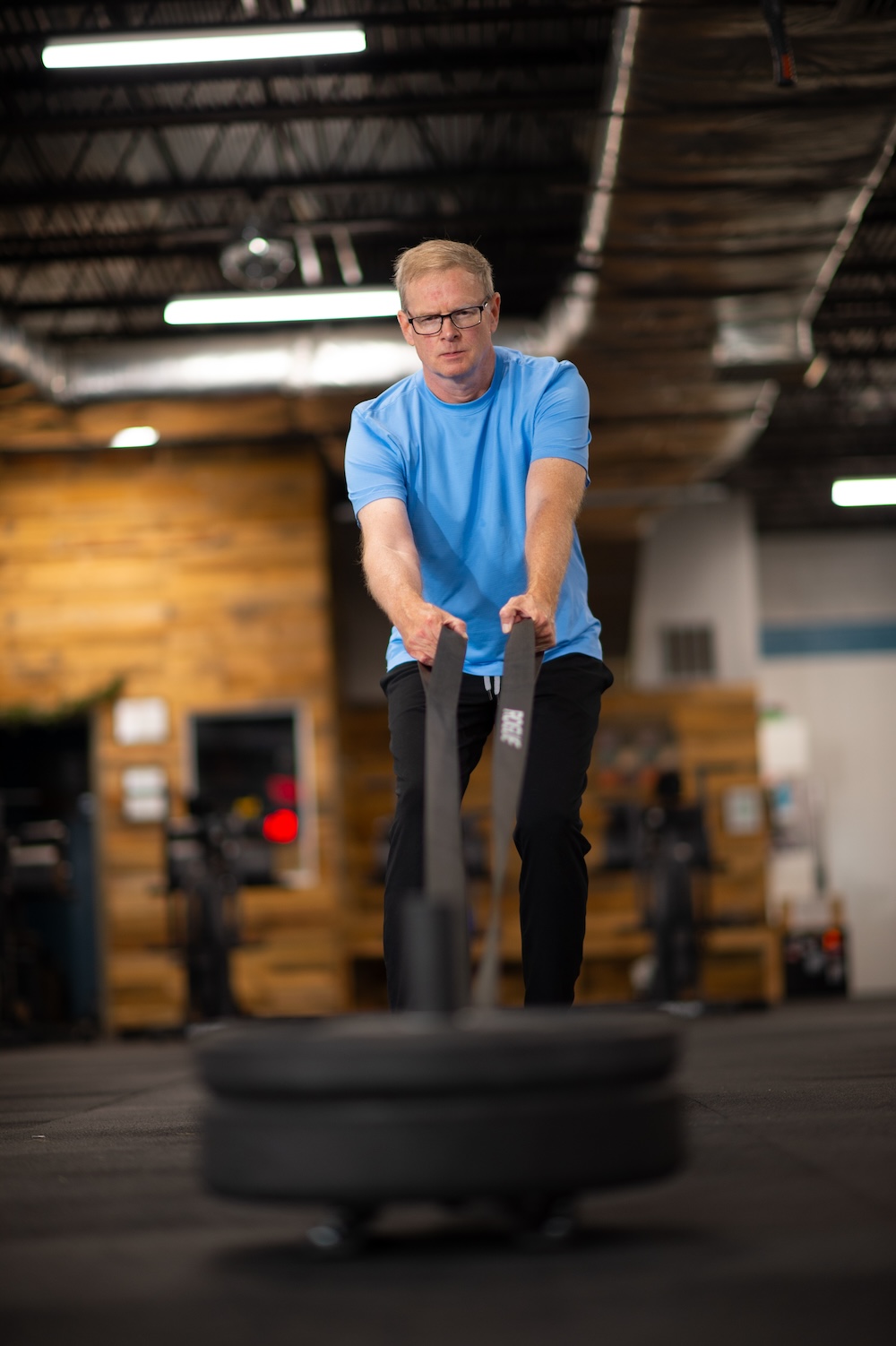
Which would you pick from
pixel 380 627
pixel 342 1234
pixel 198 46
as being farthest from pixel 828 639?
pixel 342 1234

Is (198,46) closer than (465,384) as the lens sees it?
No

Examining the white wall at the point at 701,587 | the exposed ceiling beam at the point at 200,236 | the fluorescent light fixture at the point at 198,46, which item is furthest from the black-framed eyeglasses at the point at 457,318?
the white wall at the point at 701,587

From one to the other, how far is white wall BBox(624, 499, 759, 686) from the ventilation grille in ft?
0.17

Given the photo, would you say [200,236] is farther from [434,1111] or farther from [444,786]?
[434,1111]

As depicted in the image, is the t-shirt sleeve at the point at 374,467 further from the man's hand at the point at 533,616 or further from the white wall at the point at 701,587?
the white wall at the point at 701,587

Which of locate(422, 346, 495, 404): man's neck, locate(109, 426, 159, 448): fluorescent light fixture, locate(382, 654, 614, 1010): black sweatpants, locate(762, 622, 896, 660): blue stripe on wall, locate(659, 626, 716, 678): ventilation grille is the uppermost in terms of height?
locate(109, 426, 159, 448): fluorescent light fixture

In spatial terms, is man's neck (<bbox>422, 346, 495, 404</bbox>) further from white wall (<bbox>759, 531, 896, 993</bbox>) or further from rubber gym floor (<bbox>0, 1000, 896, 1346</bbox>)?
white wall (<bbox>759, 531, 896, 993</bbox>)

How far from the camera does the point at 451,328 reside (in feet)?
6.84

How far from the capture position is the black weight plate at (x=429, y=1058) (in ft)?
3.46

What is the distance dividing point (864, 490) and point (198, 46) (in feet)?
26.4

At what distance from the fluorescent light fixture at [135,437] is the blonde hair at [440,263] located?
7.13m

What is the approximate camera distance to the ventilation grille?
12.6 meters

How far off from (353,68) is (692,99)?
6.19 ft

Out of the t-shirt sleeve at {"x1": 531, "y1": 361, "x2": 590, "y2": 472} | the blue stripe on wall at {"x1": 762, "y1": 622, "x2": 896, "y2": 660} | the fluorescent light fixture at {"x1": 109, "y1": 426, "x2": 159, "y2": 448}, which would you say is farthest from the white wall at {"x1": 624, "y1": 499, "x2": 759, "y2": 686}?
the t-shirt sleeve at {"x1": 531, "y1": 361, "x2": 590, "y2": 472}
